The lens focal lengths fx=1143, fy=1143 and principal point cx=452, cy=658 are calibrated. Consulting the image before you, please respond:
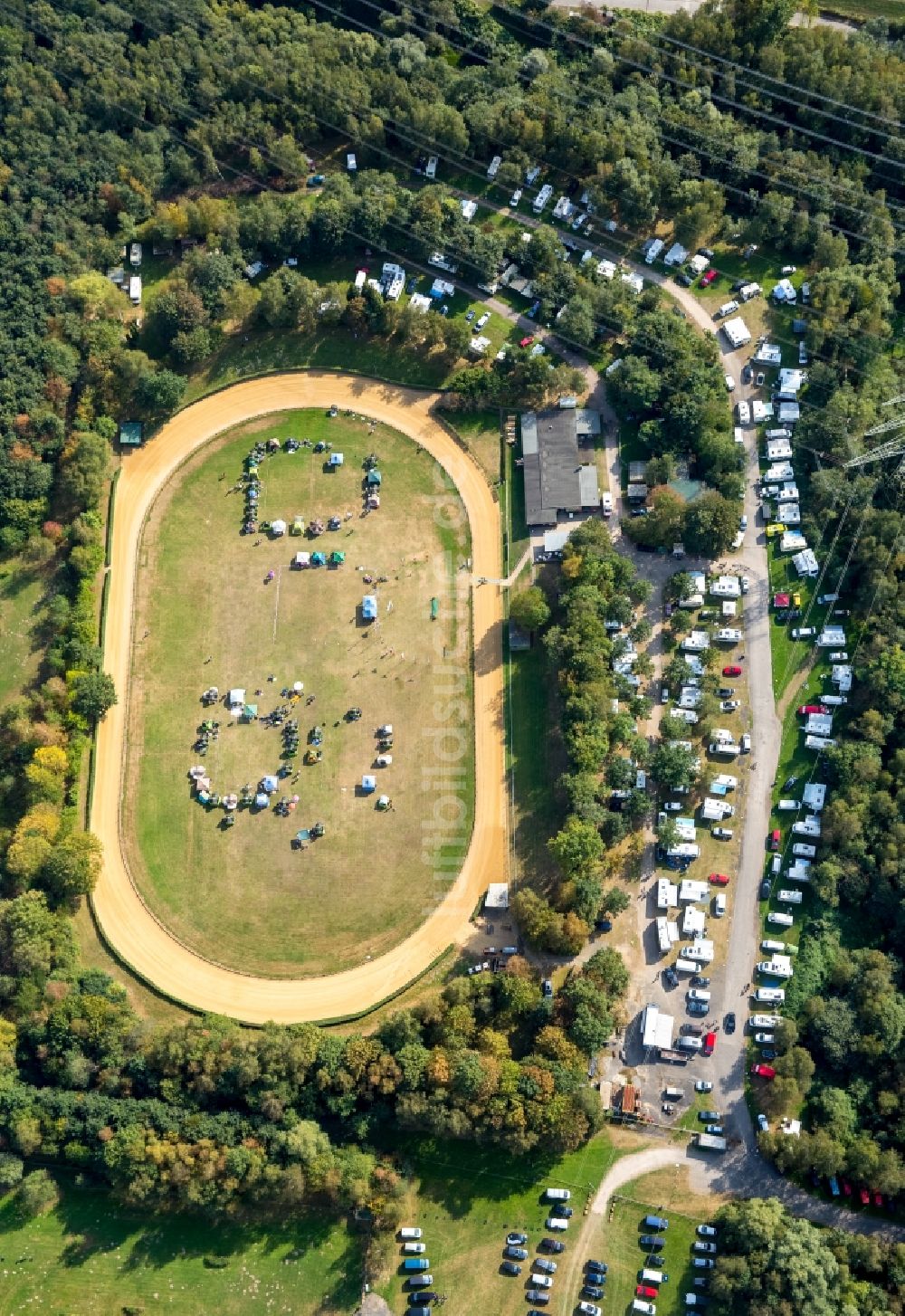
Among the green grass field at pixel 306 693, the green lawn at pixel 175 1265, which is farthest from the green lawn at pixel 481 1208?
the green grass field at pixel 306 693

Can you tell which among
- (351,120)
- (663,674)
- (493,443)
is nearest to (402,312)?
(493,443)

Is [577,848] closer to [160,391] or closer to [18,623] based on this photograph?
[18,623]

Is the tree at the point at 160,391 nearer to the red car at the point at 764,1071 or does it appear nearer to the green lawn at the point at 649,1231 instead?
the red car at the point at 764,1071

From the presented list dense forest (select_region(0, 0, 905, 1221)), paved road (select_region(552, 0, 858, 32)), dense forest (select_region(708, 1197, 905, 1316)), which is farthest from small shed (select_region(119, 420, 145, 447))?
dense forest (select_region(708, 1197, 905, 1316))

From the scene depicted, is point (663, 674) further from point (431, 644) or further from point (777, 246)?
point (777, 246)

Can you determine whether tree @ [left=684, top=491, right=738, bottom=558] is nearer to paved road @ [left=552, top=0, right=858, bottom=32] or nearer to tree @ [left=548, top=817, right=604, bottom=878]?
tree @ [left=548, top=817, right=604, bottom=878]
